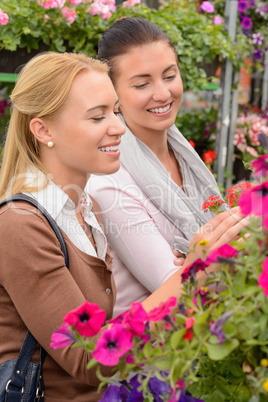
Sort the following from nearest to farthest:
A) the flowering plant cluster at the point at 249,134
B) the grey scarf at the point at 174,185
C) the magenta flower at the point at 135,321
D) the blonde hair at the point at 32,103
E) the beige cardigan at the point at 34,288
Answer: the magenta flower at the point at 135,321, the beige cardigan at the point at 34,288, the blonde hair at the point at 32,103, the grey scarf at the point at 174,185, the flowering plant cluster at the point at 249,134

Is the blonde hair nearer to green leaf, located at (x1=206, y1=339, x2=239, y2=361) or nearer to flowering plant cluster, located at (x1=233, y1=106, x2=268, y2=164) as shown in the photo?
green leaf, located at (x1=206, y1=339, x2=239, y2=361)

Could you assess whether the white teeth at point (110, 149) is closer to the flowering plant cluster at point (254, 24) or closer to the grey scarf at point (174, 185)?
the grey scarf at point (174, 185)

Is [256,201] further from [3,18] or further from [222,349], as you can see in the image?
[3,18]

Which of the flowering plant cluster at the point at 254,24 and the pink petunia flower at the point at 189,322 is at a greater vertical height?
the flowering plant cluster at the point at 254,24

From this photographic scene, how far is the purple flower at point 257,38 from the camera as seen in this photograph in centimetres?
449

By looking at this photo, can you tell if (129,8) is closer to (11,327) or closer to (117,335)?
(11,327)

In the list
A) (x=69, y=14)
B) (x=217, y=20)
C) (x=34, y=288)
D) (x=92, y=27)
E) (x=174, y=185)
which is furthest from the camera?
(x=217, y=20)

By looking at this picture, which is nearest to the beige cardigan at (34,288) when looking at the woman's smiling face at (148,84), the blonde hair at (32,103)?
the blonde hair at (32,103)

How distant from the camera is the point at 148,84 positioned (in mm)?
1854

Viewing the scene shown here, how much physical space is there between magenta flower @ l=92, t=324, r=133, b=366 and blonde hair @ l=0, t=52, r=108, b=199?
68 cm

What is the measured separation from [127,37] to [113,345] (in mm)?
1337

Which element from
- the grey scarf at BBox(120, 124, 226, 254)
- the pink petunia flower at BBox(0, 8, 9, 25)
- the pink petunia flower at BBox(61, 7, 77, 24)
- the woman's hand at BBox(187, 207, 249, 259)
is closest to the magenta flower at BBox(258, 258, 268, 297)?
the woman's hand at BBox(187, 207, 249, 259)

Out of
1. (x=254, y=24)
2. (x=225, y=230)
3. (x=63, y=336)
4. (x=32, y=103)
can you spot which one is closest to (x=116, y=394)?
(x=63, y=336)

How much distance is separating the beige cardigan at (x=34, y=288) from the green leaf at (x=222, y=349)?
533mm
